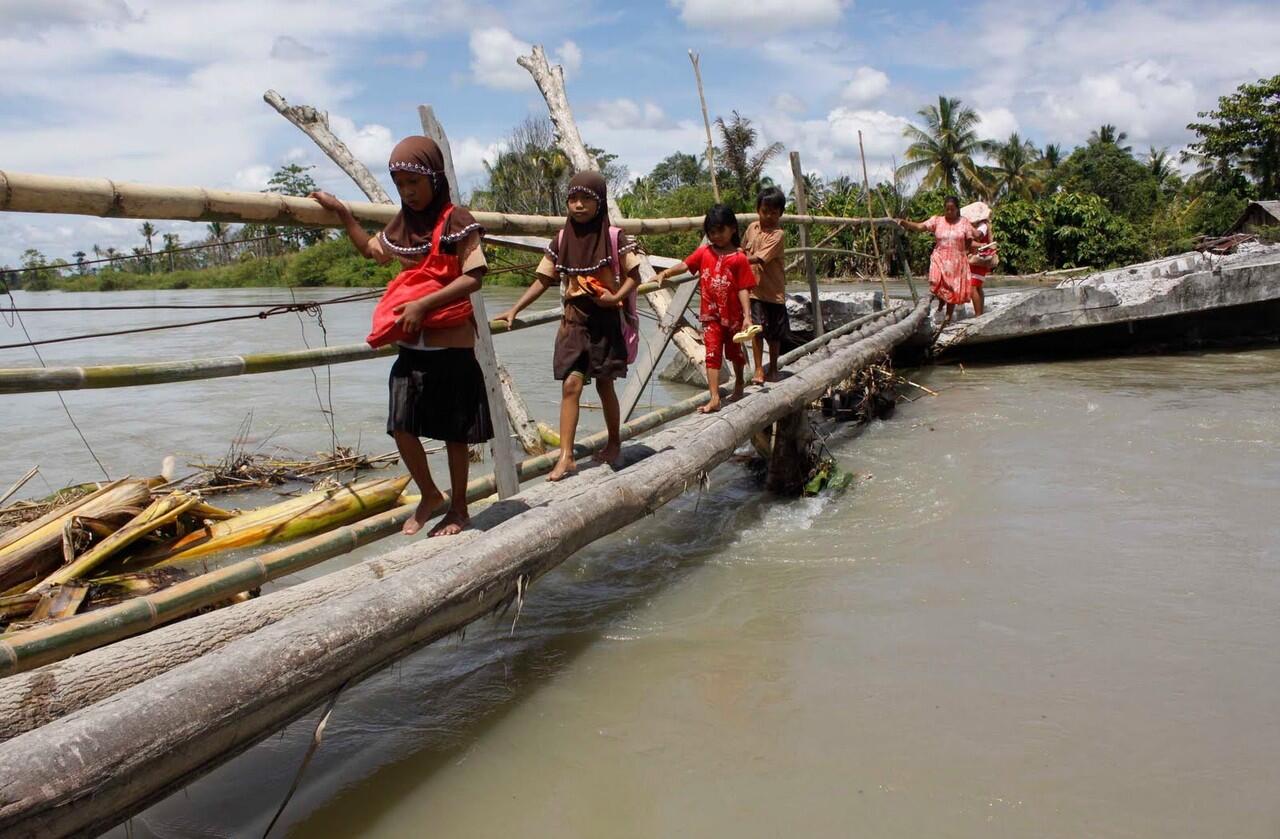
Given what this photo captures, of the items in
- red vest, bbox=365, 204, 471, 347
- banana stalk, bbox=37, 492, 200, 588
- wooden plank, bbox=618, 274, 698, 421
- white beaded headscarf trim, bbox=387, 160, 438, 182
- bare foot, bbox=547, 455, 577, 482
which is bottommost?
banana stalk, bbox=37, 492, 200, 588

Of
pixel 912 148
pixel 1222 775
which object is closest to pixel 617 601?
pixel 1222 775

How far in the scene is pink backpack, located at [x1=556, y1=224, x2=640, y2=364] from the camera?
11.6ft

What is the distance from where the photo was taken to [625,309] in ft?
12.1

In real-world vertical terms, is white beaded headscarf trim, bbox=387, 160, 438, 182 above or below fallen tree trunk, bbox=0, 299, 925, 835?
above

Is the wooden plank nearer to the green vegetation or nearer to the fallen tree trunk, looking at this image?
the fallen tree trunk

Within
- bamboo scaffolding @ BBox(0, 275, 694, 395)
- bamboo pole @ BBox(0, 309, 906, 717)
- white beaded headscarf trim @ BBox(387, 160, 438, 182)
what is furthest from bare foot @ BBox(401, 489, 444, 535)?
white beaded headscarf trim @ BBox(387, 160, 438, 182)

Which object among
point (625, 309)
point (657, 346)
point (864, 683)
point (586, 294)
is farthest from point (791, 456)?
point (864, 683)

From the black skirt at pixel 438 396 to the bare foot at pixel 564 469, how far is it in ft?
2.21

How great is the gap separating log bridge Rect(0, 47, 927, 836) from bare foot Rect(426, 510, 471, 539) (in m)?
0.05

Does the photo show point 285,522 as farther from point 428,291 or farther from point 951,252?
point 951,252

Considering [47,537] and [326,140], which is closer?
[47,537]

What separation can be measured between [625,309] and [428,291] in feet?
3.81

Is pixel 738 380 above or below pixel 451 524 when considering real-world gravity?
above

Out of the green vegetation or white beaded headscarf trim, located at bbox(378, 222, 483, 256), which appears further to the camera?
the green vegetation
